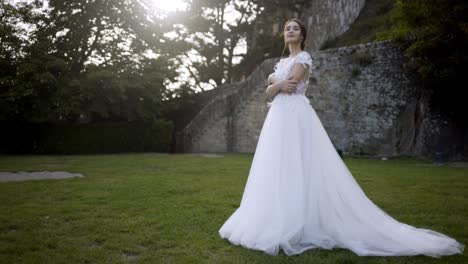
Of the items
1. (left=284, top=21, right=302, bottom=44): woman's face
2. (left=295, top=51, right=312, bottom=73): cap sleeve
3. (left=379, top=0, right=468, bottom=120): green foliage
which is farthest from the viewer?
(left=379, top=0, right=468, bottom=120): green foliage

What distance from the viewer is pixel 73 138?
1716cm

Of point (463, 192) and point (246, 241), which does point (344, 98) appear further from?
point (246, 241)

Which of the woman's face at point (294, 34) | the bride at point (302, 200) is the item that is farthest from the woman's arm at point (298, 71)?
the woman's face at point (294, 34)

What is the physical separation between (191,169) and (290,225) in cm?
682

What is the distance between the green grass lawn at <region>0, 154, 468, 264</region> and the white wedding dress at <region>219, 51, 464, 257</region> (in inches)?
5.7

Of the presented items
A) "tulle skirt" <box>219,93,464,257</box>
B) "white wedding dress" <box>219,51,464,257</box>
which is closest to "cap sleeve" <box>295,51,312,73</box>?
"white wedding dress" <box>219,51,464,257</box>

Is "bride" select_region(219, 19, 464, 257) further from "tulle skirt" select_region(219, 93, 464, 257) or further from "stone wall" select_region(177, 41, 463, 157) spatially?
"stone wall" select_region(177, 41, 463, 157)

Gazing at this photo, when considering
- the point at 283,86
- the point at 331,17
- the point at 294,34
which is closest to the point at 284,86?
the point at 283,86

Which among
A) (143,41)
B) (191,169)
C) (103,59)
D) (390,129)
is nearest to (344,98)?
(390,129)

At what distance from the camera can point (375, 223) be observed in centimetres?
369

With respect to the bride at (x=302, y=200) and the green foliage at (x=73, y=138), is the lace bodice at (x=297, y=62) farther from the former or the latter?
the green foliage at (x=73, y=138)

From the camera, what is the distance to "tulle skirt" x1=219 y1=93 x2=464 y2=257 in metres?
3.39

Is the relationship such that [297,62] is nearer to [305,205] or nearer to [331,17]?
[305,205]

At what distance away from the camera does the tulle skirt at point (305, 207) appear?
339 cm
